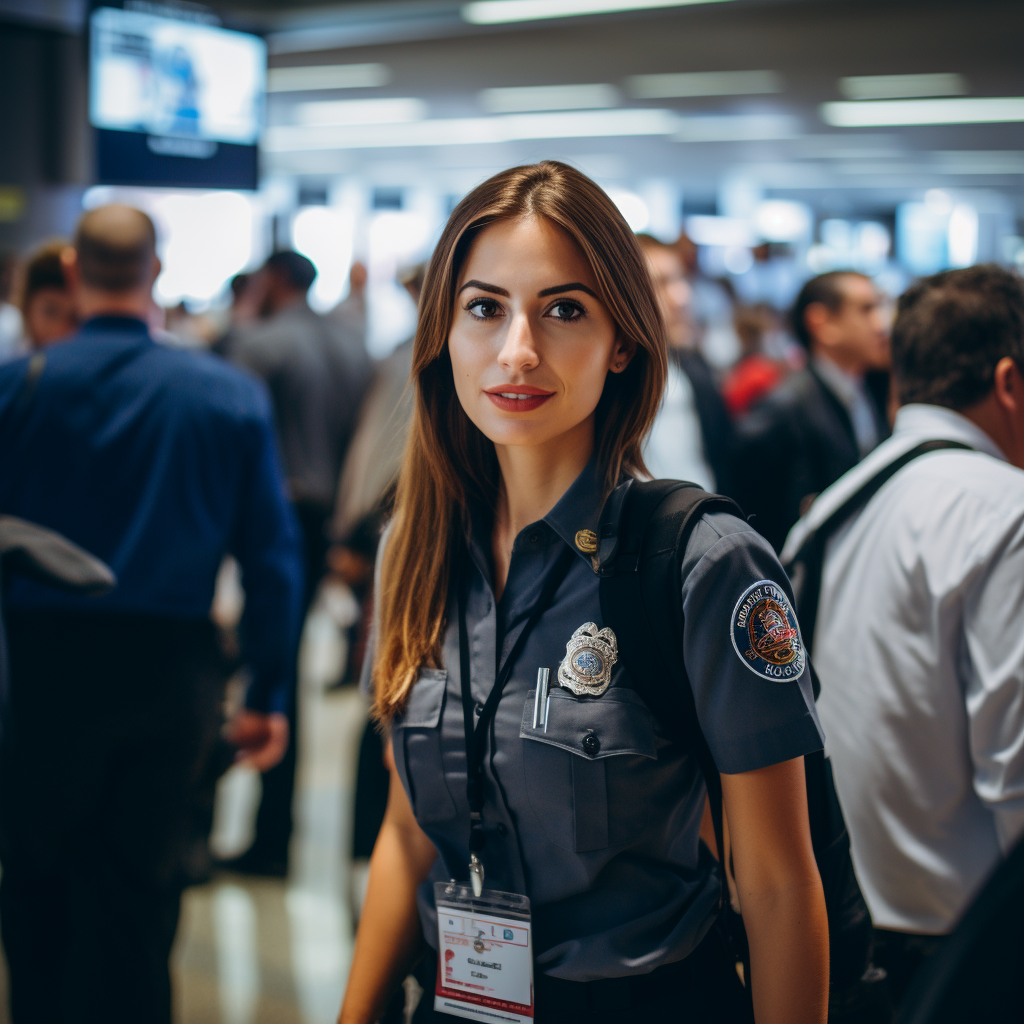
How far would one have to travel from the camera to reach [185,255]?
36.4 ft

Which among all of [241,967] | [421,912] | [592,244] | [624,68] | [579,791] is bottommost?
[241,967]

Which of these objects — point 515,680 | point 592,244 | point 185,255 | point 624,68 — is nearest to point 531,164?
point 592,244

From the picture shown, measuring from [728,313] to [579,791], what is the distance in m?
8.84

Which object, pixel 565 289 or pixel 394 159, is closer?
pixel 565 289

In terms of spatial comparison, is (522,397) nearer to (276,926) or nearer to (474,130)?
(276,926)

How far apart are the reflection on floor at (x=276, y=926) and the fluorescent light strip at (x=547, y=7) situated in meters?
5.05

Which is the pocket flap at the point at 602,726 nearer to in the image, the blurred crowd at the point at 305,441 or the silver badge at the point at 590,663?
the silver badge at the point at 590,663

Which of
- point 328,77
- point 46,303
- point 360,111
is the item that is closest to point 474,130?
point 360,111

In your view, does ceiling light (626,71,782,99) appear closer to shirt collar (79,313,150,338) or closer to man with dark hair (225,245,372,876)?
man with dark hair (225,245,372,876)

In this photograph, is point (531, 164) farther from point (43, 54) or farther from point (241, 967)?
point (43, 54)

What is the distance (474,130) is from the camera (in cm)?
1176

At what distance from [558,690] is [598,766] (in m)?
0.09

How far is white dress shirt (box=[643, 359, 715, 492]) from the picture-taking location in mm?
2775

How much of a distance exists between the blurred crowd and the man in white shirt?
2 cm
